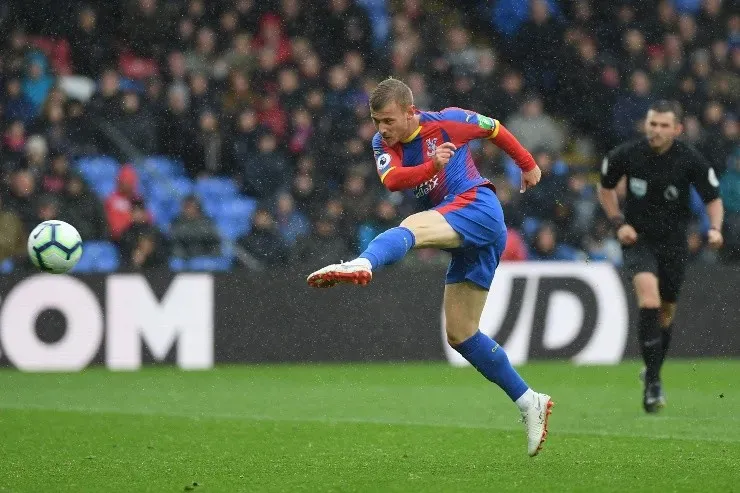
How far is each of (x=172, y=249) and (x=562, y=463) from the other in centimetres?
761

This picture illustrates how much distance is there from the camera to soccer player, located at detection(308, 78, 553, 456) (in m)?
6.78

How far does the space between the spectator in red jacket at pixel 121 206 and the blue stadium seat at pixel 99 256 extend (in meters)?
0.12

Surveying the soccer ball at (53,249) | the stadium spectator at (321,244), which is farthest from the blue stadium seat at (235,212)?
the soccer ball at (53,249)

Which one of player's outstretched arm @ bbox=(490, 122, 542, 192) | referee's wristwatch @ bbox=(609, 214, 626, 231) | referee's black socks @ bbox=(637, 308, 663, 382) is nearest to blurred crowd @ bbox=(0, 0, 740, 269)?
referee's wristwatch @ bbox=(609, 214, 626, 231)

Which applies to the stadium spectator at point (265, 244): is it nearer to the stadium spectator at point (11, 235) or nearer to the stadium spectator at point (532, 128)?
the stadium spectator at point (11, 235)

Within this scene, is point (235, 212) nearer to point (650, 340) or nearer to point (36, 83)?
point (36, 83)

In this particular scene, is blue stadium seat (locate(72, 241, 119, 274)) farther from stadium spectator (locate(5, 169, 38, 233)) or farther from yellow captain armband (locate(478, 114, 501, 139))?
yellow captain armband (locate(478, 114, 501, 139))

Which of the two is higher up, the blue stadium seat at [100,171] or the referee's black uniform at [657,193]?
the blue stadium seat at [100,171]

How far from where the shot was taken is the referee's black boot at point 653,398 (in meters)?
9.05

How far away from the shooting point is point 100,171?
48.2 ft

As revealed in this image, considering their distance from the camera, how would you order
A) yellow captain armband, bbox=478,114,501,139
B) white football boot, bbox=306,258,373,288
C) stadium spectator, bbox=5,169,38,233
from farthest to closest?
stadium spectator, bbox=5,169,38,233, yellow captain armband, bbox=478,114,501,139, white football boot, bbox=306,258,373,288

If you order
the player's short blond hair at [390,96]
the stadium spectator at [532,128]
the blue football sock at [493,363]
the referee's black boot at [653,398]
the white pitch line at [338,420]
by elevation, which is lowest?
the white pitch line at [338,420]

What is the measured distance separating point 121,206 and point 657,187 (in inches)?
243

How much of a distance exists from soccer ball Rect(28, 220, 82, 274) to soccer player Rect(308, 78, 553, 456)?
7.97ft
